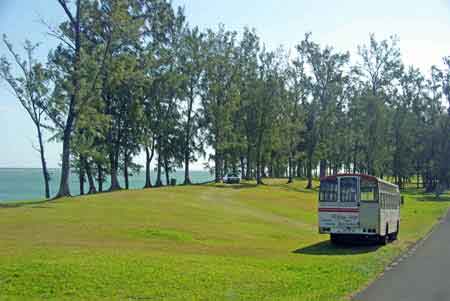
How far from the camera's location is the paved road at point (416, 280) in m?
14.8

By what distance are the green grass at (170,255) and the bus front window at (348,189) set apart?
7.34 ft

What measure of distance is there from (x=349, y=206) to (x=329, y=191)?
3.64ft

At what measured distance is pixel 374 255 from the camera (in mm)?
25000

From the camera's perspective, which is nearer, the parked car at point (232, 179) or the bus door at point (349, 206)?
the bus door at point (349, 206)

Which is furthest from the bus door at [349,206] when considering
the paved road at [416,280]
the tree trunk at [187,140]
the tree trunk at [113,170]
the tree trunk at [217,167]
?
the tree trunk at [217,167]

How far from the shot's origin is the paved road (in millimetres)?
14797

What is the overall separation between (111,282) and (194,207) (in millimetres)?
28601

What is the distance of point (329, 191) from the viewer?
96.1ft

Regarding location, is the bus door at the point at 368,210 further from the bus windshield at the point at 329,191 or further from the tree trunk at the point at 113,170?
the tree trunk at the point at 113,170

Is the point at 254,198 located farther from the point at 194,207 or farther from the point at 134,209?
the point at 134,209

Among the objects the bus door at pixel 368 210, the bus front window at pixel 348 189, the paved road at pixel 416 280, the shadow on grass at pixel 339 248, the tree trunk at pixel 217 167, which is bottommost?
the shadow on grass at pixel 339 248

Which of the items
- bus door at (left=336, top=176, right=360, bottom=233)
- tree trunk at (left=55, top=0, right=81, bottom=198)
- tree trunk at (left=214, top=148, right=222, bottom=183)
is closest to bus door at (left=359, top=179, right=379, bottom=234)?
bus door at (left=336, top=176, right=360, bottom=233)

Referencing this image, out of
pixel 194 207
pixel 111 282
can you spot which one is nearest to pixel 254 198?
pixel 194 207

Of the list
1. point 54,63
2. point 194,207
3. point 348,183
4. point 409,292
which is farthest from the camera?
point 54,63
